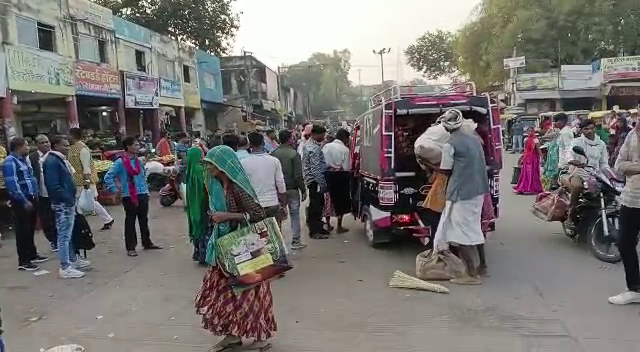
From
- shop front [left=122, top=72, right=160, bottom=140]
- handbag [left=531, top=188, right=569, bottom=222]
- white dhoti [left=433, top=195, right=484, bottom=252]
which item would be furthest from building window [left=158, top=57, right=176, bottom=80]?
white dhoti [left=433, top=195, right=484, bottom=252]

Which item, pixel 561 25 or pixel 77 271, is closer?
pixel 77 271

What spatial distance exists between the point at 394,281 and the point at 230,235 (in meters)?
2.48

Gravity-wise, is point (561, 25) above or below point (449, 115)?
above

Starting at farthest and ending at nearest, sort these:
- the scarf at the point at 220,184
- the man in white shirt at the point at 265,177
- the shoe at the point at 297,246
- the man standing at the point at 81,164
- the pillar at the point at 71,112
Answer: the pillar at the point at 71,112 → the man standing at the point at 81,164 → the shoe at the point at 297,246 → the man in white shirt at the point at 265,177 → the scarf at the point at 220,184

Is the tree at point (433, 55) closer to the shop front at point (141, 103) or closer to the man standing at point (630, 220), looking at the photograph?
the shop front at point (141, 103)

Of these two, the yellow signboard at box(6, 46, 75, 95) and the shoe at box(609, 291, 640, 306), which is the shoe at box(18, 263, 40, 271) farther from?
the yellow signboard at box(6, 46, 75, 95)

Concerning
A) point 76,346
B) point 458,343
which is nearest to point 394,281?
point 458,343

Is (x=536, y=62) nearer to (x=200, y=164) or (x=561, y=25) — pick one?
(x=561, y=25)

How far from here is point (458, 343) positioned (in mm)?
4500

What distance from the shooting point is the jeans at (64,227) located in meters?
6.83

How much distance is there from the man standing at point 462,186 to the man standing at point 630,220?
50.4 inches

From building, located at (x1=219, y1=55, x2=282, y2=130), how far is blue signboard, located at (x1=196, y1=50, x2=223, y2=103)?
2.39 meters

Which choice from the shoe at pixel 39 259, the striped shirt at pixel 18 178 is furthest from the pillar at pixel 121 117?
the striped shirt at pixel 18 178

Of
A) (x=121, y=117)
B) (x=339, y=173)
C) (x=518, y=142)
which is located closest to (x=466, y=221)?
(x=339, y=173)
